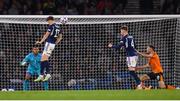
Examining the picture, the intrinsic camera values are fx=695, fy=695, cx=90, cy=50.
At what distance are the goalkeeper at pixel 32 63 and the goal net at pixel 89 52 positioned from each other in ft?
1.35

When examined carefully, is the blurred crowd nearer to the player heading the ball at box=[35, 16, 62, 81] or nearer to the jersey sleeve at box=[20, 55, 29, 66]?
the jersey sleeve at box=[20, 55, 29, 66]

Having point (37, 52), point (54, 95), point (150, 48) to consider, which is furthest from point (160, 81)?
point (54, 95)

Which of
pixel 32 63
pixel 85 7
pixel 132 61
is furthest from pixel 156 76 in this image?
pixel 85 7

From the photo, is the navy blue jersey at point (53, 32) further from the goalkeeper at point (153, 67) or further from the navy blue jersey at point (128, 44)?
the goalkeeper at point (153, 67)

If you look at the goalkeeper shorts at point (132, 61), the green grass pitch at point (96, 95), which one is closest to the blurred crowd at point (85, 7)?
the goalkeeper shorts at point (132, 61)

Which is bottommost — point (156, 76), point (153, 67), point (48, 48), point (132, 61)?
point (156, 76)

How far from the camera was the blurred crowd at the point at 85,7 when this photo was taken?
2108 cm

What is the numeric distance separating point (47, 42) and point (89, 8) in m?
4.67

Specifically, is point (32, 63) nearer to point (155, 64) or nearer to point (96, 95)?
point (155, 64)

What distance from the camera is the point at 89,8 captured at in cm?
2148

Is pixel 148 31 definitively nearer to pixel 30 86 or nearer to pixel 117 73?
pixel 117 73

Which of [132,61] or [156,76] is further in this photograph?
[156,76]

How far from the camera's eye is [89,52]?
740 inches

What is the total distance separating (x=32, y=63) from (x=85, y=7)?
3974mm
